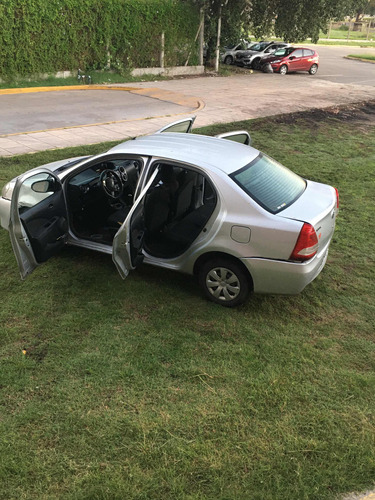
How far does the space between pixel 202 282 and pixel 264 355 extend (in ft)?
3.47

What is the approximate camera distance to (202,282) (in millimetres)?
4816

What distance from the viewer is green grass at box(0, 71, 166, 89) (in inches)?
695

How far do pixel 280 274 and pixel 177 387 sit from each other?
1412 millimetres

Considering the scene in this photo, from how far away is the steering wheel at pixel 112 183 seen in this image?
203 inches

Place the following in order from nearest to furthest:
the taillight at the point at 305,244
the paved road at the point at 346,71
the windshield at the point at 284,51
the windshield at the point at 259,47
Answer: the taillight at the point at 305,244 → the paved road at the point at 346,71 → the windshield at the point at 284,51 → the windshield at the point at 259,47

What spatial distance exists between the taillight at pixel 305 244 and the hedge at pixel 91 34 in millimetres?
16470

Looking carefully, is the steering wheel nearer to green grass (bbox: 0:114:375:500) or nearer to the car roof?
A: the car roof

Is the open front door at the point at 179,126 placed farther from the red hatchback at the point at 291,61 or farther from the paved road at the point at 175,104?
the red hatchback at the point at 291,61

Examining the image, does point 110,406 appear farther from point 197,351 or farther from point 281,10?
point 281,10

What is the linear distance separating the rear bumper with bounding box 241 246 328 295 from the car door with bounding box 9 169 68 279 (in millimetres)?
1926

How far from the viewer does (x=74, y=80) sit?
19.2m

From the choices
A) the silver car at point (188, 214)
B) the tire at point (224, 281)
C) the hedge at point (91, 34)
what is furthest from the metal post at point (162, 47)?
the tire at point (224, 281)

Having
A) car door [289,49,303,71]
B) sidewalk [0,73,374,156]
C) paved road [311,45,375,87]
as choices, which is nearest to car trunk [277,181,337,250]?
sidewalk [0,73,374,156]

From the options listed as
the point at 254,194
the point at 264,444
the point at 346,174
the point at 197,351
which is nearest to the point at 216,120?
the point at 346,174
